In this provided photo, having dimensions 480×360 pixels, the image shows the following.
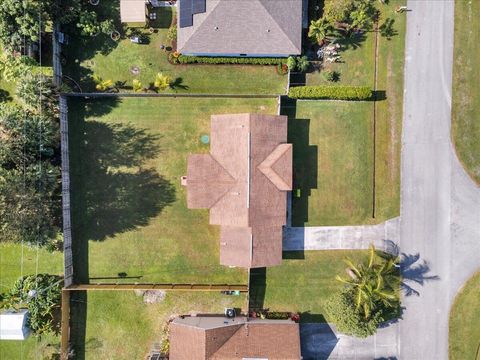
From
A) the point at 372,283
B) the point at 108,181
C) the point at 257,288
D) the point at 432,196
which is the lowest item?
the point at 257,288

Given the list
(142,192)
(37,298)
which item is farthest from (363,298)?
(37,298)

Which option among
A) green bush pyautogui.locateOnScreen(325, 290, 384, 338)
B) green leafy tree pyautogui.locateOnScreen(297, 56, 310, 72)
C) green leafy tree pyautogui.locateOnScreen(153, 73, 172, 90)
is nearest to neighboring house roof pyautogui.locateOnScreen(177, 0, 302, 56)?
green leafy tree pyautogui.locateOnScreen(297, 56, 310, 72)

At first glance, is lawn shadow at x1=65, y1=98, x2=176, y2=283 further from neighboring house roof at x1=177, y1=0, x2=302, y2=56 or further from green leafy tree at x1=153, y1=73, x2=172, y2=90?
neighboring house roof at x1=177, y1=0, x2=302, y2=56

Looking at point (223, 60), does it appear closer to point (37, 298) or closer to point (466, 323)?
point (37, 298)

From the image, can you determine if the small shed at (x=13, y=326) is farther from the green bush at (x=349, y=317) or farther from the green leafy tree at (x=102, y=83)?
the green bush at (x=349, y=317)

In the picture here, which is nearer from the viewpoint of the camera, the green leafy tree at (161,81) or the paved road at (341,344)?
the green leafy tree at (161,81)

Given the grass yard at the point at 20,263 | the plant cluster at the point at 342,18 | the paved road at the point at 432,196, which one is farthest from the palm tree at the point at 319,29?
the grass yard at the point at 20,263
